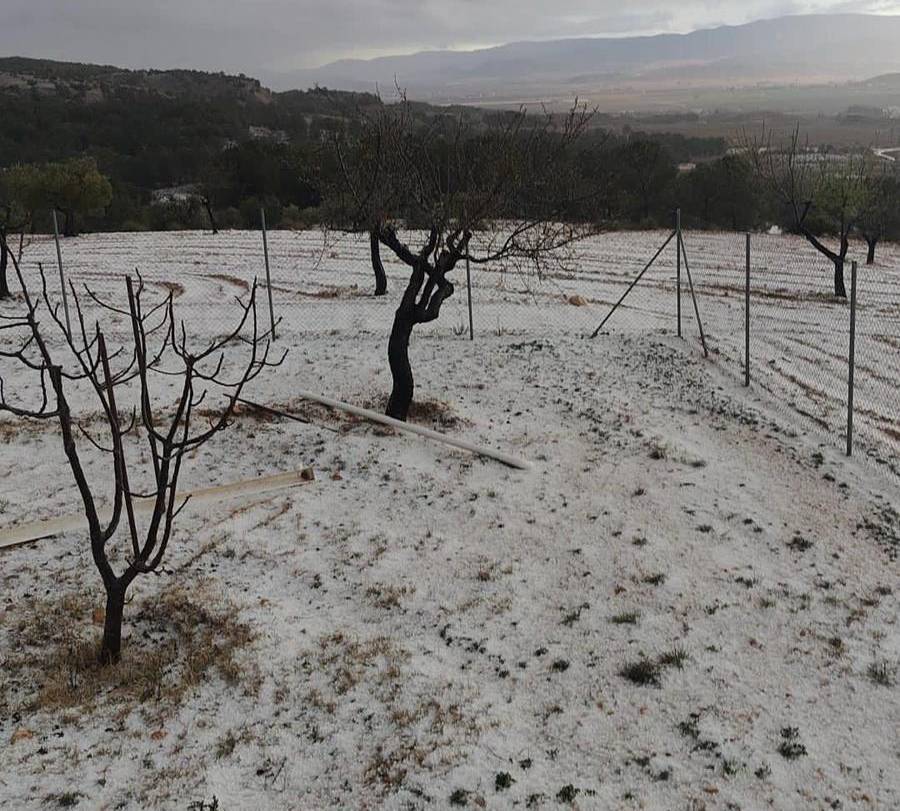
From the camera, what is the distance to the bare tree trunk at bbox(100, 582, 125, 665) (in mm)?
4770

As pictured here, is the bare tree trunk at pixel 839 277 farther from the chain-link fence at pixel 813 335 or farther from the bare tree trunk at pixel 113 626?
the bare tree trunk at pixel 113 626

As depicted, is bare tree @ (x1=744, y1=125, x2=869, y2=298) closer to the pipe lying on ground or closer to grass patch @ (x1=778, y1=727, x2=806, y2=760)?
the pipe lying on ground

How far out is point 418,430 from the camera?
8.73m

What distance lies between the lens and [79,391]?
34.6 ft

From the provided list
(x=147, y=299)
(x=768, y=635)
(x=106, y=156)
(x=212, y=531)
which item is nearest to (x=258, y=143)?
(x=106, y=156)

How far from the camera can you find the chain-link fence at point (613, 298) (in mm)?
Result: 11438

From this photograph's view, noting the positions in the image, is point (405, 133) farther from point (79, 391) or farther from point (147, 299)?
point (147, 299)

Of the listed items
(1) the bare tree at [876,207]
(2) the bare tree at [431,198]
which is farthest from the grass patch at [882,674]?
(1) the bare tree at [876,207]

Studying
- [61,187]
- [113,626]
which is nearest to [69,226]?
[61,187]

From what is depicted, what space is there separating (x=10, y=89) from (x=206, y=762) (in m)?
81.3

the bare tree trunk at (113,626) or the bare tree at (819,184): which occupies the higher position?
the bare tree at (819,184)

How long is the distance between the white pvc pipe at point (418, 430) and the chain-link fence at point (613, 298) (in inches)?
49.5

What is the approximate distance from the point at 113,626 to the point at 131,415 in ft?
15.7

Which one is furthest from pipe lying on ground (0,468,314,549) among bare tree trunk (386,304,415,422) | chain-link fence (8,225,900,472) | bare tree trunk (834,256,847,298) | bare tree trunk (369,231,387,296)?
bare tree trunk (834,256,847,298)
